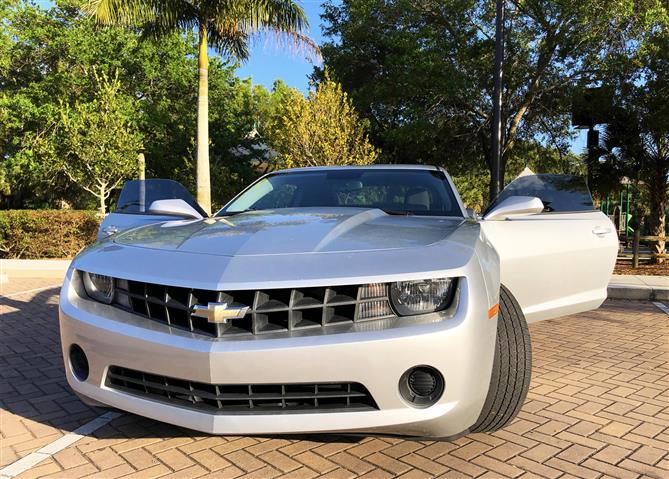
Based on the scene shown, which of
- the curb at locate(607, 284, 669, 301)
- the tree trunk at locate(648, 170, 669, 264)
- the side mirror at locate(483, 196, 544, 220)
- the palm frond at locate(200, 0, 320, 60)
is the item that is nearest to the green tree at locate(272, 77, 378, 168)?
the palm frond at locate(200, 0, 320, 60)

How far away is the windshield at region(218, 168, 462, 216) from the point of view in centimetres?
372

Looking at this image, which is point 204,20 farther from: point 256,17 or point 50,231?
point 50,231

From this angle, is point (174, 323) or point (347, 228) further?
point (347, 228)

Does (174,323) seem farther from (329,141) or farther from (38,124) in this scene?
(38,124)

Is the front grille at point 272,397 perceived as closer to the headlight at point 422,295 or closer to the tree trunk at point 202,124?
the headlight at point 422,295

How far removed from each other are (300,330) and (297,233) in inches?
23.8

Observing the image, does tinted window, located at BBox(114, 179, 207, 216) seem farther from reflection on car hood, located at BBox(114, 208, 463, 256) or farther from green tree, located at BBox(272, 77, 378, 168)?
green tree, located at BBox(272, 77, 378, 168)

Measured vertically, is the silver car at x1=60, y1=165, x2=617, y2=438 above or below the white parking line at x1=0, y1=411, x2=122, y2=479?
above

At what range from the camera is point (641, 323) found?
6121 mm

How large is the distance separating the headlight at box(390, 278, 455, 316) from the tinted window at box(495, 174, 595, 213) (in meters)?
2.72

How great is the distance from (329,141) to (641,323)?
8363 mm

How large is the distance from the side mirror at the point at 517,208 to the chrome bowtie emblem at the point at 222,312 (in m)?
1.99

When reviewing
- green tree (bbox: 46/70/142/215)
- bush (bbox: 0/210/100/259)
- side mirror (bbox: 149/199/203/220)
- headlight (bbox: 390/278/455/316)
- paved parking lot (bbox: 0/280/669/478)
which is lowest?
paved parking lot (bbox: 0/280/669/478)

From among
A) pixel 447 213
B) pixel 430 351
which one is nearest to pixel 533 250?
pixel 447 213
